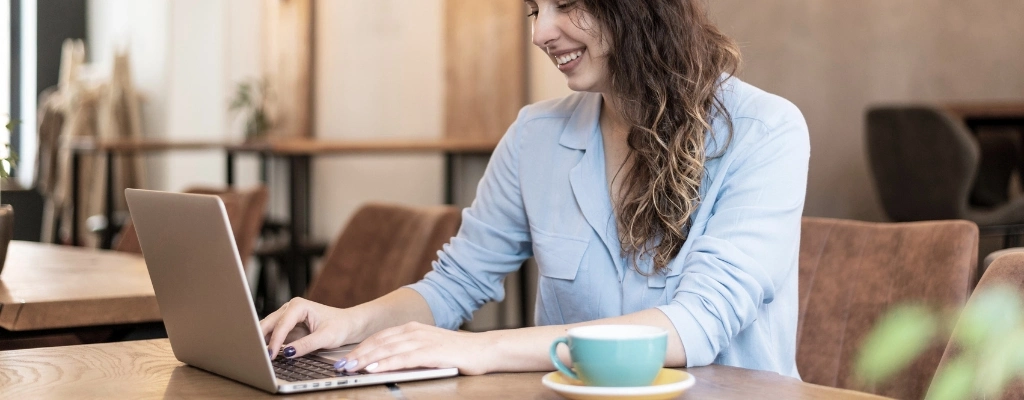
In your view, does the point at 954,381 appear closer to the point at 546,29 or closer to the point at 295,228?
the point at 546,29

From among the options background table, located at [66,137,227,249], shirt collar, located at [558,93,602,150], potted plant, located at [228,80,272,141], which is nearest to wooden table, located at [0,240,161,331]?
shirt collar, located at [558,93,602,150]

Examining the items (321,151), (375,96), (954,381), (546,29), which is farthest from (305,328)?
(375,96)

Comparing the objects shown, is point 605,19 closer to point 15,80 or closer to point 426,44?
point 426,44

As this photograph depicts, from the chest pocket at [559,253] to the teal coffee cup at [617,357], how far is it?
0.56m

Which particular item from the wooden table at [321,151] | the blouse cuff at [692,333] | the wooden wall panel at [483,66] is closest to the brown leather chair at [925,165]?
the wooden wall panel at [483,66]

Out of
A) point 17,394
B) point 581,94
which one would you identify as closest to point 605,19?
point 581,94

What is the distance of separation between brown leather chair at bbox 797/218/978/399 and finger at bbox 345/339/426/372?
0.75 meters

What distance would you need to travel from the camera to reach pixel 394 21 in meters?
5.16

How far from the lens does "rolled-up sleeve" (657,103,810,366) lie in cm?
116

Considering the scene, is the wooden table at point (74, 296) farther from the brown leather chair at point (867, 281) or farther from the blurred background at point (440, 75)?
the blurred background at point (440, 75)

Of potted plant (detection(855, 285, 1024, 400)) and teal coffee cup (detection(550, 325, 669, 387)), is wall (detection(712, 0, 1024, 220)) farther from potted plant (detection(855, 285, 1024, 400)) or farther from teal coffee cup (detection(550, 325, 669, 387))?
teal coffee cup (detection(550, 325, 669, 387))

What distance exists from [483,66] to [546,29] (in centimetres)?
301

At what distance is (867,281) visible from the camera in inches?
62.1

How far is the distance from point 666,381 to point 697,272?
1.11ft
